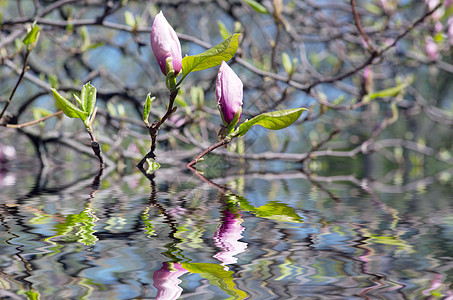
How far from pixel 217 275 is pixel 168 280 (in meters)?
0.03

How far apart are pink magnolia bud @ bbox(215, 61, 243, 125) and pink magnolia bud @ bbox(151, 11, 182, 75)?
48 millimetres

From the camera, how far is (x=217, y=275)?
0.88ft

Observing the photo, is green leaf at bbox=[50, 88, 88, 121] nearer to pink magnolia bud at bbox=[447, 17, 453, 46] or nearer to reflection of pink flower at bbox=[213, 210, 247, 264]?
reflection of pink flower at bbox=[213, 210, 247, 264]

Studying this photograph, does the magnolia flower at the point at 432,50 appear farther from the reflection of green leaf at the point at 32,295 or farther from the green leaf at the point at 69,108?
the reflection of green leaf at the point at 32,295

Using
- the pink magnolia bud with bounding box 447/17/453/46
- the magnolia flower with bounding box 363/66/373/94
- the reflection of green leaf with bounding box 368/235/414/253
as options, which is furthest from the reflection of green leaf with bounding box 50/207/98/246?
the pink magnolia bud with bounding box 447/17/453/46

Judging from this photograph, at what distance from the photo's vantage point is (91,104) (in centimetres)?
52

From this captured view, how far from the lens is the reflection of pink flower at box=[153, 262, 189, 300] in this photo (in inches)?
9.2

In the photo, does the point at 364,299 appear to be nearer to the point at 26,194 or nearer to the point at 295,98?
the point at 26,194

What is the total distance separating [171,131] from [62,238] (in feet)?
3.01

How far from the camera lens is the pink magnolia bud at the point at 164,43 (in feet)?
1.51

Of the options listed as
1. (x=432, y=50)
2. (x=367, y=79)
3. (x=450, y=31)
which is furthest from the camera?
(x=432, y=50)

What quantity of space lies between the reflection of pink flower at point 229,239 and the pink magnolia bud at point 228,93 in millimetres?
114

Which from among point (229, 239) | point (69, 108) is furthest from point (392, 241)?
point (69, 108)

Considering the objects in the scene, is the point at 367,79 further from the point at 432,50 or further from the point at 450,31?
the point at 432,50
